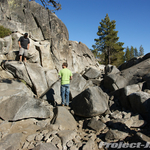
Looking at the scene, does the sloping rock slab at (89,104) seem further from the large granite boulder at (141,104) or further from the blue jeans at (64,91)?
the large granite boulder at (141,104)

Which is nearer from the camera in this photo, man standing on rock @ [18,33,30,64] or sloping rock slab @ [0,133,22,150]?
sloping rock slab @ [0,133,22,150]

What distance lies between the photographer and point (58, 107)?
6012 mm

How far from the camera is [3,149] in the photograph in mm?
3557

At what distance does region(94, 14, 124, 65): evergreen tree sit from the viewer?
1239 inches

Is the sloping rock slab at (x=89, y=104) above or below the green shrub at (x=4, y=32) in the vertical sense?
below

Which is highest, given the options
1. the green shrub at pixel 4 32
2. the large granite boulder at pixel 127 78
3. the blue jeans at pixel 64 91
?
the green shrub at pixel 4 32

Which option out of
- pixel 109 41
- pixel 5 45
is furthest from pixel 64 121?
pixel 109 41

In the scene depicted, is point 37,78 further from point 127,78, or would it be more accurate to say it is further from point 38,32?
point 38,32

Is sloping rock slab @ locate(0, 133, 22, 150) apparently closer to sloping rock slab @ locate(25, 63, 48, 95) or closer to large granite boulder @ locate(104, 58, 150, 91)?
sloping rock slab @ locate(25, 63, 48, 95)

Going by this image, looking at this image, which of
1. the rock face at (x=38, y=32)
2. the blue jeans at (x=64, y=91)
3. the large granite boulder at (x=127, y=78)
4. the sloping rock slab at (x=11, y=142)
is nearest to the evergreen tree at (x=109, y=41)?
the rock face at (x=38, y=32)

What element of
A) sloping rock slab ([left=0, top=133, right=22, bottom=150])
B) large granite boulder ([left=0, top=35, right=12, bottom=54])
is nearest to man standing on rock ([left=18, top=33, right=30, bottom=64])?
large granite boulder ([left=0, top=35, right=12, bottom=54])

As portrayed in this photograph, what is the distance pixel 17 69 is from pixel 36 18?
8.60 m

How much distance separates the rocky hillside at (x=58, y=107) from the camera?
13.3ft

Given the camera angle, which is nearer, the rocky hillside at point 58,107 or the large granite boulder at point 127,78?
the rocky hillside at point 58,107
